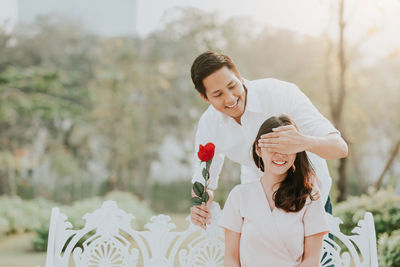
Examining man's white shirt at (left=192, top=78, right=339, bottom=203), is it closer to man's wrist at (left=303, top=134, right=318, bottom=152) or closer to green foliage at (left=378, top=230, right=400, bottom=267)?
man's wrist at (left=303, top=134, right=318, bottom=152)

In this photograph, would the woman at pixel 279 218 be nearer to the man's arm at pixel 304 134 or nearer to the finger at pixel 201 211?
the man's arm at pixel 304 134

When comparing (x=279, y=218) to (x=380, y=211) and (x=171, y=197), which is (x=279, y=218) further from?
(x=171, y=197)

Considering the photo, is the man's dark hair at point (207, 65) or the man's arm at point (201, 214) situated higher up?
the man's dark hair at point (207, 65)

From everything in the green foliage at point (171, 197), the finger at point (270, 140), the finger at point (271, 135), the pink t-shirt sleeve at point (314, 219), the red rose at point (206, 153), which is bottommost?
the pink t-shirt sleeve at point (314, 219)

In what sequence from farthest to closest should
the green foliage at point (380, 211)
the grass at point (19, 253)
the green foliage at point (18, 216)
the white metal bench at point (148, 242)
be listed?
the green foliage at point (18, 216)
the grass at point (19, 253)
the green foliage at point (380, 211)
the white metal bench at point (148, 242)

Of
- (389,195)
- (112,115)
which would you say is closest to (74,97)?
(112,115)

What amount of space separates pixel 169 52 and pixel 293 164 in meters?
8.39

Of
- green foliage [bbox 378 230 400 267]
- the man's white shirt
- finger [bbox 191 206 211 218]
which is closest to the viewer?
the man's white shirt

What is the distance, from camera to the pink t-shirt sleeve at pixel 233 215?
1.75 meters

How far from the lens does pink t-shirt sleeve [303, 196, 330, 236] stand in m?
1.66

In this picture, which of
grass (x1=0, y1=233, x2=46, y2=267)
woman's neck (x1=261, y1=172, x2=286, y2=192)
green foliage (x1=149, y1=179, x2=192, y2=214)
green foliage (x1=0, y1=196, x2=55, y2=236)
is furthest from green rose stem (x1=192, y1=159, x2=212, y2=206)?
green foliage (x1=149, y1=179, x2=192, y2=214)

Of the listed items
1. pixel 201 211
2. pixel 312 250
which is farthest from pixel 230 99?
pixel 312 250

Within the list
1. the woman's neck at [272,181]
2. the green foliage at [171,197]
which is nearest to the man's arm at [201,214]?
the woman's neck at [272,181]

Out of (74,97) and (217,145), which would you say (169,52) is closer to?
(74,97)
